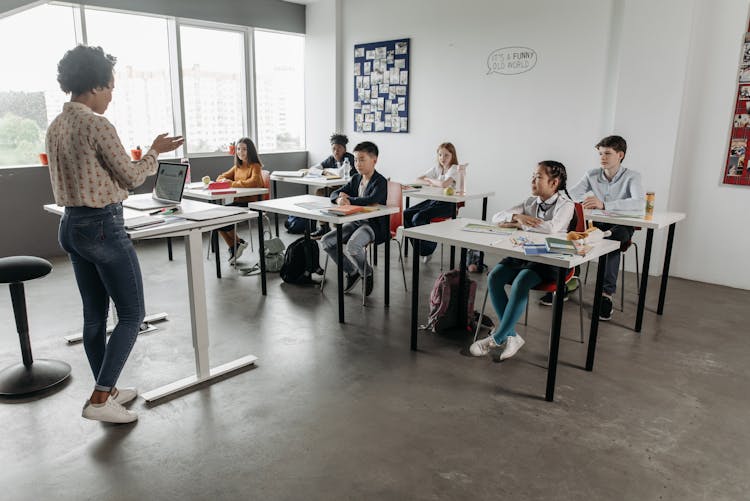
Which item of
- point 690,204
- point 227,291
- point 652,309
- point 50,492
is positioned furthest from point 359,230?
point 690,204

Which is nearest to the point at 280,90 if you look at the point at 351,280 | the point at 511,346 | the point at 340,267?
the point at 351,280

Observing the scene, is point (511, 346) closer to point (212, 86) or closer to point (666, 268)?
point (666, 268)

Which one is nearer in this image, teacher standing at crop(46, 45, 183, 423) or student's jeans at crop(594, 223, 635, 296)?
teacher standing at crop(46, 45, 183, 423)

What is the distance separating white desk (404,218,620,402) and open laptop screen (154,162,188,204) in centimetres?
142

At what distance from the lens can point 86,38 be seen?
5742 millimetres

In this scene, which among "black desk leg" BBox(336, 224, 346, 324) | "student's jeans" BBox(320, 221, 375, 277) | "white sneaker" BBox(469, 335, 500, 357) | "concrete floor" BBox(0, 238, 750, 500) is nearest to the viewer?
"concrete floor" BBox(0, 238, 750, 500)

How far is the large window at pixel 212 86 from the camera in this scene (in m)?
6.78

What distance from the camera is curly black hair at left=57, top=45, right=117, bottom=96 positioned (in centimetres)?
212

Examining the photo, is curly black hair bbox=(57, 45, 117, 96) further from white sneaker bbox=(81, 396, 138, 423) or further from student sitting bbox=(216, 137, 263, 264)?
student sitting bbox=(216, 137, 263, 264)

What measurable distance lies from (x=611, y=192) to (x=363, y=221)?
1864 mm

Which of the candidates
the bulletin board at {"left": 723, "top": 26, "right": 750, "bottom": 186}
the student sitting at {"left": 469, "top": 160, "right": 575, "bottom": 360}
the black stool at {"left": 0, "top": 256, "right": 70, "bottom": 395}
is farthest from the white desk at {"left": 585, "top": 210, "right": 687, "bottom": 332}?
the black stool at {"left": 0, "top": 256, "right": 70, "bottom": 395}

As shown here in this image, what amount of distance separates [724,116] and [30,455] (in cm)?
529

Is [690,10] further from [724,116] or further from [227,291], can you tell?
[227,291]

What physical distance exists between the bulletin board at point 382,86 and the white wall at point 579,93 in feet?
0.41
